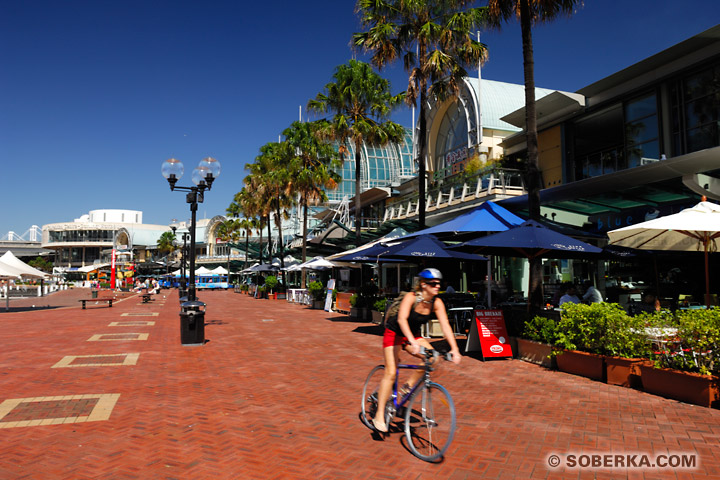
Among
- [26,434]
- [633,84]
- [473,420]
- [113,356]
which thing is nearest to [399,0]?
[633,84]

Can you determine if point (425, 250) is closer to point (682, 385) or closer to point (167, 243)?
point (682, 385)

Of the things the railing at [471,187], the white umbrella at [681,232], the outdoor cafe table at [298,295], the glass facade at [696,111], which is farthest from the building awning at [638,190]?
the outdoor cafe table at [298,295]

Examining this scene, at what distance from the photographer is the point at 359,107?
22.0m

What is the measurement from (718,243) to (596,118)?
416 inches

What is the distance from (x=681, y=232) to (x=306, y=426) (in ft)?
26.6

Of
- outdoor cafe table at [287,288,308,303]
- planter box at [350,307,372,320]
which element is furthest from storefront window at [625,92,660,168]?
outdoor cafe table at [287,288,308,303]

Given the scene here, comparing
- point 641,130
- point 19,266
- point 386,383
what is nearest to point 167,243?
point 19,266

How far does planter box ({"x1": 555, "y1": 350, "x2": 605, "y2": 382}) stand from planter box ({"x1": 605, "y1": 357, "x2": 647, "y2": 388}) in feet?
0.48

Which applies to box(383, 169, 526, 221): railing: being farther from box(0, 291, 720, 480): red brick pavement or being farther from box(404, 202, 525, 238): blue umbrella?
box(0, 291, 720, 480): red brick pavement

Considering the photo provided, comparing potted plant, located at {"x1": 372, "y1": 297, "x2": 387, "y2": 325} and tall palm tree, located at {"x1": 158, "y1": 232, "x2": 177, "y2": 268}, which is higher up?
tall palm tree, located at {"x1": 158, "y1": 232, "x2": 177, "y2": 268}

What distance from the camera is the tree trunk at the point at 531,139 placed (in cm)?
1059

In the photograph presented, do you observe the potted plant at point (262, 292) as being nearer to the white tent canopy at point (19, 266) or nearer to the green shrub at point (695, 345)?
the white tent canopy at point (19, 266)

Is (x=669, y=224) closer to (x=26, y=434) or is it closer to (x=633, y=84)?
(x=26, y=434)

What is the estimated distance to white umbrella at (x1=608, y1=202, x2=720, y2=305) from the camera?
7629 mm
